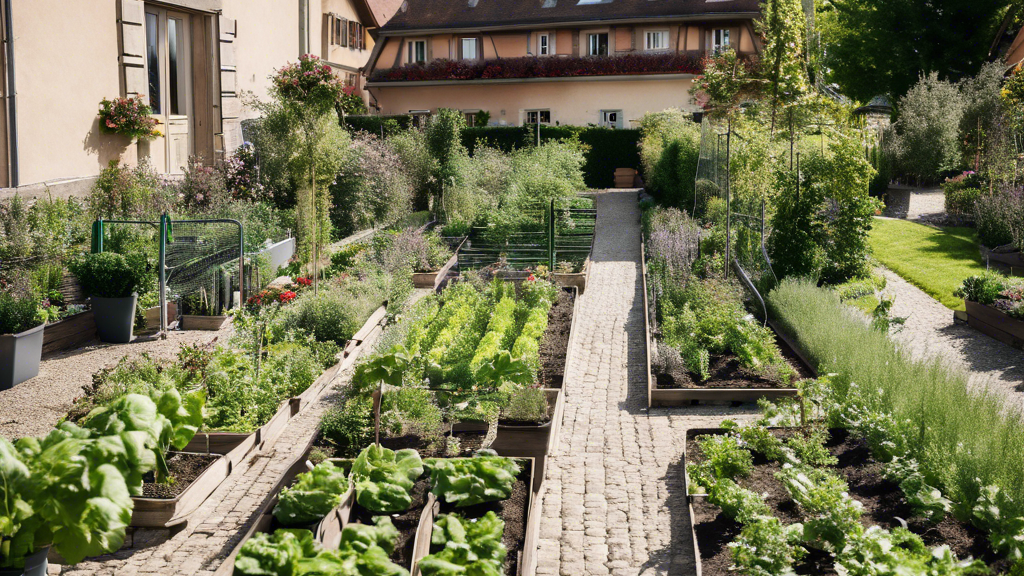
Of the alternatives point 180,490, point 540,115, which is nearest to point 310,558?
point 180,490

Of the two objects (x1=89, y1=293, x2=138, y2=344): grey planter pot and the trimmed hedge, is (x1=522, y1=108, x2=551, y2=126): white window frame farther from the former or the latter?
(x1=89, y1=293, x2=138, y2=344): grey planter pot

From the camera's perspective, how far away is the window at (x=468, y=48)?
32844mm

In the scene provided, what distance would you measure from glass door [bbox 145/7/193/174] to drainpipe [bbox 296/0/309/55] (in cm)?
507

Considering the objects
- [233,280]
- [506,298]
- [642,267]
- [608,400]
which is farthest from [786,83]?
[233,280]

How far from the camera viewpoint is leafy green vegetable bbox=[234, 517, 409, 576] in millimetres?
4289

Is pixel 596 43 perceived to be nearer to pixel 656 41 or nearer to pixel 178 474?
pixel 656 41

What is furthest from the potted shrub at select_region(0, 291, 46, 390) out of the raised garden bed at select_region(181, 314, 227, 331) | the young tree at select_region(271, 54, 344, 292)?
the young tree at select_region(271, 54, 344, 292)

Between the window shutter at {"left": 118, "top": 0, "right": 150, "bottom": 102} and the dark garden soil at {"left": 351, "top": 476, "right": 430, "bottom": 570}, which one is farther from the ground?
the window shutter at {"left": 118, "top": 0, "right": 150, "bottom": 102}

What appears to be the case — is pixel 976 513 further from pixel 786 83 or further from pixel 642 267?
pixel 642 267

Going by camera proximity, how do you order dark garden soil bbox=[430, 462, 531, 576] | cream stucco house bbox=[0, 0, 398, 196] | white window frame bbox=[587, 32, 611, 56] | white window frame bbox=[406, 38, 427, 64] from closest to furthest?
dark garden soil bbox=[430, 462, 531, 576]
cream stucco house bbox=[0, 0, 398, 196]
white window frame bbox=[587, 32, 611, 56]
white window frame bbox=[406, 38, 427, 64]

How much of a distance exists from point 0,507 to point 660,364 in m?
6.54

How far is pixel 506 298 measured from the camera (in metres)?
10.7

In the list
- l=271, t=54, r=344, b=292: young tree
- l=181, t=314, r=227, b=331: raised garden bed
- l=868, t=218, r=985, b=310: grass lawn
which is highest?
l=271, t=54, r=344, b=292: young tree

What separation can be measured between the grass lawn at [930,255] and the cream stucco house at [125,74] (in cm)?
1272
